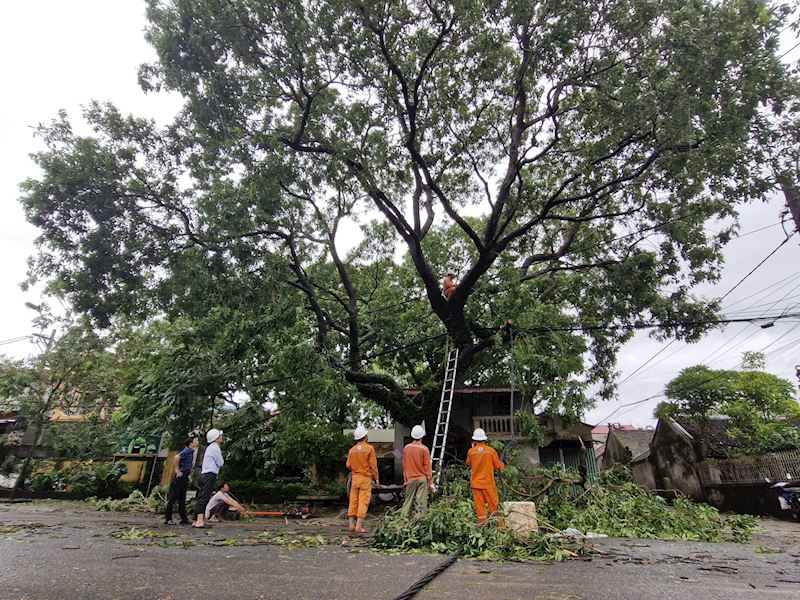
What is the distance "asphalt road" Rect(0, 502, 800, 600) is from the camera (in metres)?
3.24

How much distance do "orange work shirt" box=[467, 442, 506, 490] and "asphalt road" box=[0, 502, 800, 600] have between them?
68.9 inches

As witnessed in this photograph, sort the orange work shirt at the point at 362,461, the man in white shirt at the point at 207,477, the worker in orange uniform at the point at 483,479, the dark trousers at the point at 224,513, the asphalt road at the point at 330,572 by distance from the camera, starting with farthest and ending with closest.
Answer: the dark trousers at the point at 224,513
the man in white shirt at the point at 207,477
the orange work shirt at the point at 362,461
the worker in orange uniform at the point at 483,479
the asphalt road at the point at 330,572

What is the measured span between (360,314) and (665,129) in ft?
31.1

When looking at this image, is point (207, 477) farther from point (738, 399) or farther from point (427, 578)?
point (738, 399)

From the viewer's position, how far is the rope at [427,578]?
10.3ft

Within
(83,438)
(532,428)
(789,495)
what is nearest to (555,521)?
(532,428)

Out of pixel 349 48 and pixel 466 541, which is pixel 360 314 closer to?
pixel 349 48

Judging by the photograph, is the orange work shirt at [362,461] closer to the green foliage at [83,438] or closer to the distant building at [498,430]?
the distant building at [498,430]

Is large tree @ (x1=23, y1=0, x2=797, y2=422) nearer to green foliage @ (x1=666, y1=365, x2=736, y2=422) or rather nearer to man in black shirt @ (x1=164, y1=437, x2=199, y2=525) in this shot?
man in black shirt @ (x1=164, y1=437, x2=199, y2=525)

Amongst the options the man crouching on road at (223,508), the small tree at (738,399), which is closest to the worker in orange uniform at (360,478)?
the man crouching on road at (223,508)

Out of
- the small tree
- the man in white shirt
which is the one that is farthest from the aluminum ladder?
the small tree

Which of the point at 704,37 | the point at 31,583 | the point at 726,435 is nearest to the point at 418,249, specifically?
the point at 704,37

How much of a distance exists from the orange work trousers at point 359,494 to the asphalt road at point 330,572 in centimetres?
91

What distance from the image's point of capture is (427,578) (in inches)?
142
